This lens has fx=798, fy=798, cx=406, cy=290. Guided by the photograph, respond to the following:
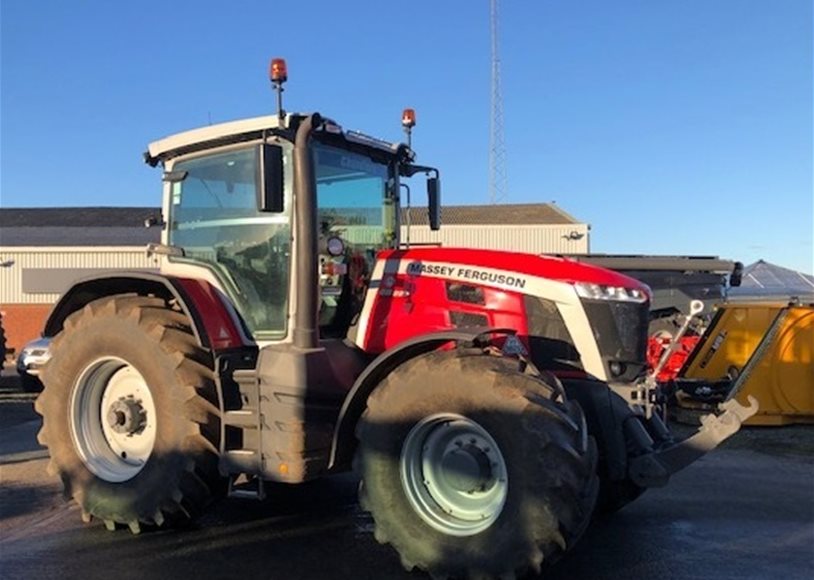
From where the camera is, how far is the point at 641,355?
4930 millimetres

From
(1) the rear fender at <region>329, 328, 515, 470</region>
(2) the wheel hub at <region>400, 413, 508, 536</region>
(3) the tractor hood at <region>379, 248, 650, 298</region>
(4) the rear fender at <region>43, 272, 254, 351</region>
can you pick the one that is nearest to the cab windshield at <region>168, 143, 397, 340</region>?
(4) the rear fender at <region>43, 272, 254, 351</region>

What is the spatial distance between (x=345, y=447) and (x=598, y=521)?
2.11m

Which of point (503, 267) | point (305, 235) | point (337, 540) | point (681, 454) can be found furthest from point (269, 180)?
point (681, 454)

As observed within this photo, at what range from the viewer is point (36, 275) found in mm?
27312

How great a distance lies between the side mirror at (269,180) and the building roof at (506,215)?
938 inches

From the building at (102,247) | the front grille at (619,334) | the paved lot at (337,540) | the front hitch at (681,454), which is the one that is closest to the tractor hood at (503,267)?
the front grille at (619,334)

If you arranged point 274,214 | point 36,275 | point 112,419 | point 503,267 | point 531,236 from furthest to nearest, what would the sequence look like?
point 531,236, point 36,275, point 112,419, point 274,214, point 503,267

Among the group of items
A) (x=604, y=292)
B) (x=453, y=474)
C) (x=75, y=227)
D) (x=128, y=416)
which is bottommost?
(x=453, y=474)

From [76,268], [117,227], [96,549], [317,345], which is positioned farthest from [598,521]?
[117,227]

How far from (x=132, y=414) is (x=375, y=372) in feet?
6.38

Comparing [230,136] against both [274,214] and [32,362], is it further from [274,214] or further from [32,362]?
[32,362]

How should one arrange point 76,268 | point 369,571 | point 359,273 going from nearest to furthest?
point 369,571
point 359,273
point 76,268

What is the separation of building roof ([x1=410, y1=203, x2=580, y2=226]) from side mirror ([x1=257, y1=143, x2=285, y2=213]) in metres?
23.8

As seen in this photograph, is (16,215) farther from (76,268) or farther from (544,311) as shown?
(544,311)
